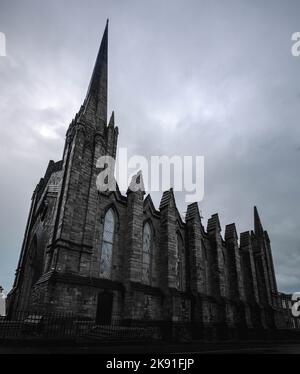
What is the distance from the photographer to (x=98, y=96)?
23375 mm

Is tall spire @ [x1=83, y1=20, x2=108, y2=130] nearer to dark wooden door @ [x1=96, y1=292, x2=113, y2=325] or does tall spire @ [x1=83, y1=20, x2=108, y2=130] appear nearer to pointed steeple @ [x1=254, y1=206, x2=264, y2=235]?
dark wooden door @ [x1=96, y1=292, x2=113, y2=325]

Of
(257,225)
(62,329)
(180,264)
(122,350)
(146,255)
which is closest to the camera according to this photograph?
(122,350)

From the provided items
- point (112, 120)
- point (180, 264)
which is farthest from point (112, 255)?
A: point (112, 120)

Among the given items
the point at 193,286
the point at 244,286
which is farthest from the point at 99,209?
the point at 244,286

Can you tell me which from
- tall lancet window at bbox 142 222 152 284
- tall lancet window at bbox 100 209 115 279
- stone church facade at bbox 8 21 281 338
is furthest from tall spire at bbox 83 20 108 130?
tall lancet window at bbox 142 222 152 284

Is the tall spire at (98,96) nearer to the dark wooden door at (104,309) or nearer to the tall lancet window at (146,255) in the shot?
the tall lancet window at (146,255)

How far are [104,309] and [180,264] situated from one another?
828 centimetres

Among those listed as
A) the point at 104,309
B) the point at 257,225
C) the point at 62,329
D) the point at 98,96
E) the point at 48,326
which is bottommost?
the point at 62,329

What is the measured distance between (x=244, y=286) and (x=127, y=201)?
1763 centimetres

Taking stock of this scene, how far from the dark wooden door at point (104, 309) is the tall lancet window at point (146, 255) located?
3.28 metres

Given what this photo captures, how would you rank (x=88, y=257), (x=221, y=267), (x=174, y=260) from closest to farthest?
1. (x=88, y=257)
2. (x=174, y=260)
3. (x=221, y=267)

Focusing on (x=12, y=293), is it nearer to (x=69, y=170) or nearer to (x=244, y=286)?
(x=69, y=170)

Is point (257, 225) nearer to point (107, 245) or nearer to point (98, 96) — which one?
point (107, 245)

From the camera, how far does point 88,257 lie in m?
15.4
